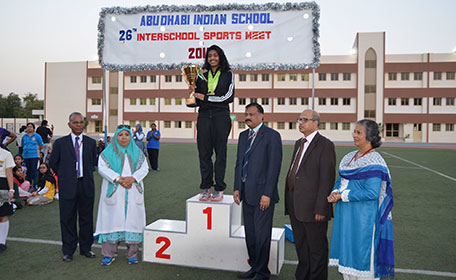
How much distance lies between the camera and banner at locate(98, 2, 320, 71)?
17.5ft

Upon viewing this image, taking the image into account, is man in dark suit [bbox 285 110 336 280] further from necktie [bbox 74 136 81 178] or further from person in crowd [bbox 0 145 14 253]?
person in crowd [bbox 0 145 14 253]

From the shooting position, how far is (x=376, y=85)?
4366cm

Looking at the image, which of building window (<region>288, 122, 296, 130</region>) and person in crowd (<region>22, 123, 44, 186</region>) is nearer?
person in crowd (<region>22, 123, 44, 186</region>)

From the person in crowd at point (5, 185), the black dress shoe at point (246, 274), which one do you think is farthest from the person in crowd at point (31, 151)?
the black dress shoe at point (246, 274)

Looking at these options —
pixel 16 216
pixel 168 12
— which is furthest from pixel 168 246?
pixel 16 216

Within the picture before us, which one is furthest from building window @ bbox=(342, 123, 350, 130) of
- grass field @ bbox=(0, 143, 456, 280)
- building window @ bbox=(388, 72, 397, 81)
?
grass field @ bbox=(0, 143, 456, 280)

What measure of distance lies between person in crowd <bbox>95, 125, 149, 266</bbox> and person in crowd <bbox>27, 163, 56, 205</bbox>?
4.22m

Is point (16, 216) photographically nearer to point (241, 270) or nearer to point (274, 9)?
point (241, 270)

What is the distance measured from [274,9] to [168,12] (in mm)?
1683

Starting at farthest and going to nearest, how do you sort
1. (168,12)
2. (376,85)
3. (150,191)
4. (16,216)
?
(376,85) < (150,191) < (16,216) < (168,12)

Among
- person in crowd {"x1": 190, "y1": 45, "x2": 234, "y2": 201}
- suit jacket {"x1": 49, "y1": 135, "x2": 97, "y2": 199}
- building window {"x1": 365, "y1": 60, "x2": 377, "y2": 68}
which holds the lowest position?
suit jacket {"x1": 49, "y1": 135, "x2": 97, "y2": 199}

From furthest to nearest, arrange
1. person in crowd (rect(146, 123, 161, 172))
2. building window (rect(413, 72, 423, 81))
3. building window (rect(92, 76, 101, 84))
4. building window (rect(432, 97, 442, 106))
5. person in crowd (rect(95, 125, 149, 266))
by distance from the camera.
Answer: building window (rect(92, 76, 101, 84))
building window (rect(413, 72, 423, 81))
building window (rect(432, 97, 442, 106))
person in crowd (rect(146, 123, 161, 172))
person in crowd (rect(95, 125, 149, 266))

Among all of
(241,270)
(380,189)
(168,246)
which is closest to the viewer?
(380,189)

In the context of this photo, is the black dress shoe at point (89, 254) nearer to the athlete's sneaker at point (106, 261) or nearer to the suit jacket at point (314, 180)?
the athlete's sneaker at point (106, 261)
